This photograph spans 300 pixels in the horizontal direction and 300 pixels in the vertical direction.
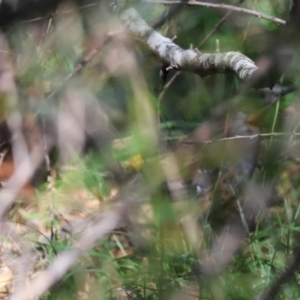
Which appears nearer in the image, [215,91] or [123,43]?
[123,43]

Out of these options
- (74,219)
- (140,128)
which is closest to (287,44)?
(140,128)

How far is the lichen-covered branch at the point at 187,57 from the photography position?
2.74 ft

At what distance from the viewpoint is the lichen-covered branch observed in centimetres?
83

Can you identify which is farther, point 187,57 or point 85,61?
point 85,61

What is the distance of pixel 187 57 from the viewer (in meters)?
0.97

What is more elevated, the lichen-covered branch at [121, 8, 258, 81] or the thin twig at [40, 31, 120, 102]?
the lichen-covered branch at [121, 8, 258, 81]

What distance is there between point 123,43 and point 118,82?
54cm

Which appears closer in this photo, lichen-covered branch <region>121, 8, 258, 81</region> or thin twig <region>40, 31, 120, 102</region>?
lichen-covered branch <region>121, 8, 258, 81</region>

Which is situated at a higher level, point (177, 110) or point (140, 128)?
point (140, 128)

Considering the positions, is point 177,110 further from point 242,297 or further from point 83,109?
point 242,297

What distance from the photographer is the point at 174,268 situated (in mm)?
1134

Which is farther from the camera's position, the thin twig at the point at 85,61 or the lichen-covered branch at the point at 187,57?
the thin twig at the point at 85,61

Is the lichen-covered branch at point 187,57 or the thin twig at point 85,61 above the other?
the lichen-covered branch at point 187,57

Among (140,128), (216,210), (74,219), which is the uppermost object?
(140,128)
